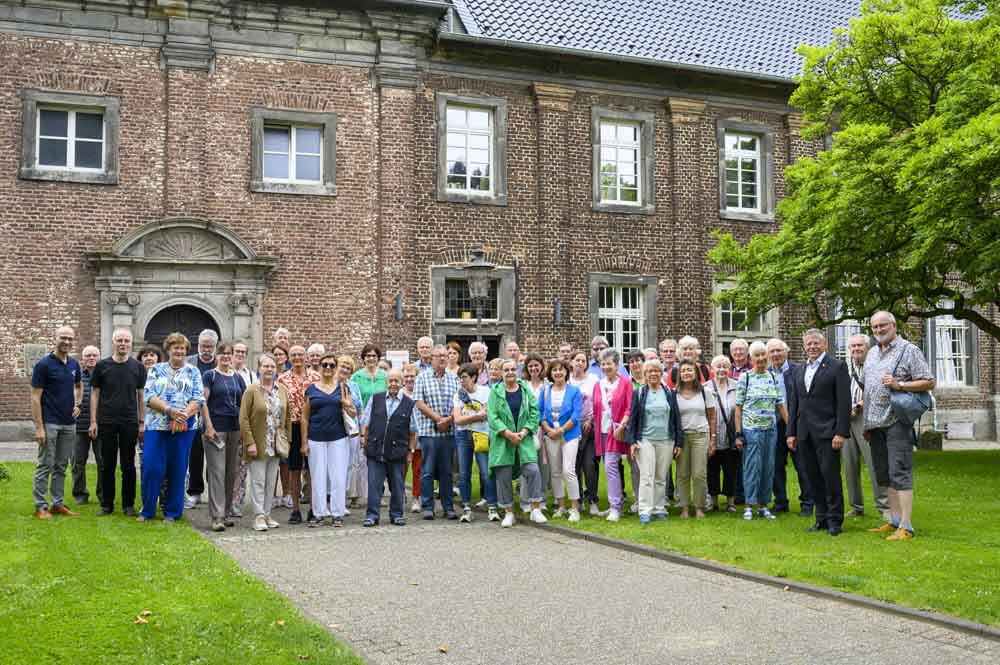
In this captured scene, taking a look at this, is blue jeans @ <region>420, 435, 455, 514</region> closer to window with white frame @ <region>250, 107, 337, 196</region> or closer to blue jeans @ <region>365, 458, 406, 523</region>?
blue jeans @ <region>365, 458, 406, 523</region>

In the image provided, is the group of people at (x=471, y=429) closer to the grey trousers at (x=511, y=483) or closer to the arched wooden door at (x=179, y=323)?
the grey trousers at (x=511, y=483)

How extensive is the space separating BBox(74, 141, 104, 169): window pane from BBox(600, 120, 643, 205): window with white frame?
9134mm

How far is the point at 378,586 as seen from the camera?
7.18 meters

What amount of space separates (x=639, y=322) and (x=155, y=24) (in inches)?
406

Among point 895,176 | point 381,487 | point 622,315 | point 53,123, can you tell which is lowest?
point 381,487

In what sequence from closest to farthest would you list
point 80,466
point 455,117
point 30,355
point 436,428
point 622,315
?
1. point 436,428
2. point 80,466
3. point 30,355
4. point 455,117
5. point 622,315

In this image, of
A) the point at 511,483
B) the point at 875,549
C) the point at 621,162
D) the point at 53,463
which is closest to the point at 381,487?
the point at 511,483

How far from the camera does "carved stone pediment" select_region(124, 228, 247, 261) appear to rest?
17.2 m

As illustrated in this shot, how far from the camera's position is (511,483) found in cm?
1034

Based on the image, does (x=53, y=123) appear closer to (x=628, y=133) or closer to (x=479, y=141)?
(x=479, y=141)

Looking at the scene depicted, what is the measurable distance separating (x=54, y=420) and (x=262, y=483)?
219 cm

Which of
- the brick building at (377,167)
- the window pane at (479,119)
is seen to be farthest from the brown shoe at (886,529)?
the window pane at (479,119)

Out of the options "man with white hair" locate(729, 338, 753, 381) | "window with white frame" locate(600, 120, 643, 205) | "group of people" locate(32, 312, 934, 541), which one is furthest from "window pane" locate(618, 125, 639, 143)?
"group of people" locate(32, 312, 934, 541)

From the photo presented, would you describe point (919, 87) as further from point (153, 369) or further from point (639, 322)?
point (153, 369)
